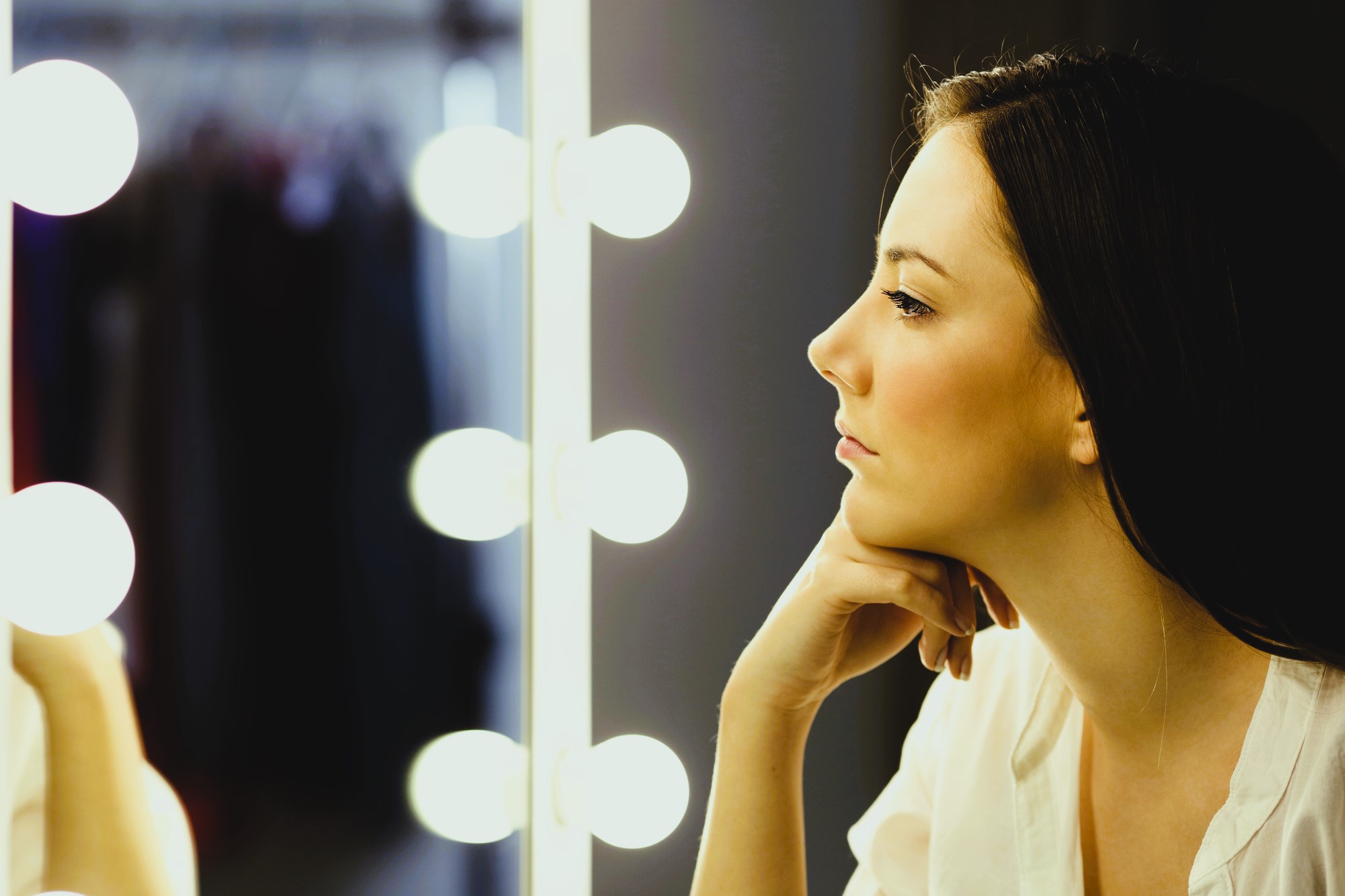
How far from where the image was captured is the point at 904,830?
30.5 inches

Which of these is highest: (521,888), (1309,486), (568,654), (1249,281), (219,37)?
(219,37)

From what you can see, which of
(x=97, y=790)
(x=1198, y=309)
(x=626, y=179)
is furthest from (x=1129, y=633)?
(x=97, y=790)

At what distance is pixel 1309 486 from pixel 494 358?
1.78 feet

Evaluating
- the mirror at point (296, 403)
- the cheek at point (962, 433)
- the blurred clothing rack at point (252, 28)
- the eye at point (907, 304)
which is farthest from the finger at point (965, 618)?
the blurred clothing rack at point (252, 28)

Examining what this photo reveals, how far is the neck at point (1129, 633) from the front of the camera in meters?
0.63

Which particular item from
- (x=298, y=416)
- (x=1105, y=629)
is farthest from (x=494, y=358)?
(x=1105, y=629)

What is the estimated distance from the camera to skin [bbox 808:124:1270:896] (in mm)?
585

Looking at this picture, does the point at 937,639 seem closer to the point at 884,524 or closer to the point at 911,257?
the point at 884,524

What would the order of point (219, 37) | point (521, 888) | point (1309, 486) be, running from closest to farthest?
point (219, 37), point (1309, 486), point (521, 888)

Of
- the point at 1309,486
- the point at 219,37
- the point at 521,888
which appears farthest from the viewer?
the point at 521,888

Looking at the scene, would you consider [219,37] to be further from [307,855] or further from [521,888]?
[521,888]

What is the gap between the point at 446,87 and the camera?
2.16 feet

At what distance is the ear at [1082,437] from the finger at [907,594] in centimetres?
14

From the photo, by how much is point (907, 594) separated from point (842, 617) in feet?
0.22
